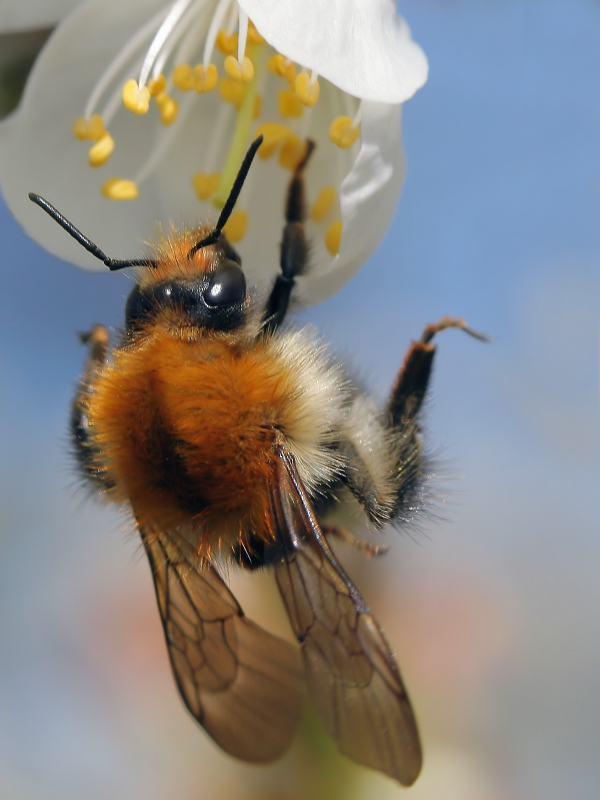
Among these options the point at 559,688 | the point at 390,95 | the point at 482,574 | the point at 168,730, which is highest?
the point at 390,95

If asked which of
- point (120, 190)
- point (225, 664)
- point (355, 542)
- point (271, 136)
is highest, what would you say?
point (271, 136)

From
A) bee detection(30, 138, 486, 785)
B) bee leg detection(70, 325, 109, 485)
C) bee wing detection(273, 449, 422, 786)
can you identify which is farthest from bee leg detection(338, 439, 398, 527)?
bee leg detection(70, 325, 109, 485)

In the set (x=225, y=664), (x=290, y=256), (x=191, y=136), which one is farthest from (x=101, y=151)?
(x=225, y=664)

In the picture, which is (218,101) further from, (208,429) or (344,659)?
(344,659)

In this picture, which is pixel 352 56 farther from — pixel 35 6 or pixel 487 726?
pixel 487 726

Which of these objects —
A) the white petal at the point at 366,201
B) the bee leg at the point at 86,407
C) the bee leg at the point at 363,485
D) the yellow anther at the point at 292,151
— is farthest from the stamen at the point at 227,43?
the bee leg at the point at 363,485

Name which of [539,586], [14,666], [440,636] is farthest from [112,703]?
[539,586]
